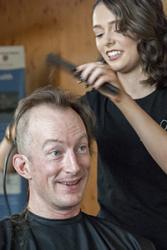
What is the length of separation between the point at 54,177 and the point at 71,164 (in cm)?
A: 6

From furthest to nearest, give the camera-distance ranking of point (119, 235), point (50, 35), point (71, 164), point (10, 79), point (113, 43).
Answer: point (50, 35)
point (10, 79)
point (113, 43)
point (119, 235)
point (71, 164)

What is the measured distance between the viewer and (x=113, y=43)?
1.53 m

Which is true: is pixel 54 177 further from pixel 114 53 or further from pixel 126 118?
pixel 114 53

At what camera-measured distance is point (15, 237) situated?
1.31 meters

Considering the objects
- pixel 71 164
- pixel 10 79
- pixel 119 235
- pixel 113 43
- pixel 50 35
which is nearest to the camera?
pixel 71 164

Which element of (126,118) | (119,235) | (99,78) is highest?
(99,78)

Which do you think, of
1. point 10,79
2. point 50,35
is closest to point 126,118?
point 10,79

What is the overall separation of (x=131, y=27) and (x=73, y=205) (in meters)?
0.56

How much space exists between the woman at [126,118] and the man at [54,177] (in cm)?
15

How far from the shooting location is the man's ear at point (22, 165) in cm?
135

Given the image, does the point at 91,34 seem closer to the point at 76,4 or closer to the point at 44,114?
the point at 76,4

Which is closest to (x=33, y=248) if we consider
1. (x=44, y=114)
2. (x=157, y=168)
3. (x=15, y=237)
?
(x=15, y=237)

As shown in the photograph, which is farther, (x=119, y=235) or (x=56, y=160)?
(x=119, y=235)

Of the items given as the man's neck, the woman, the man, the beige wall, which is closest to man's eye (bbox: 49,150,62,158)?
the man
